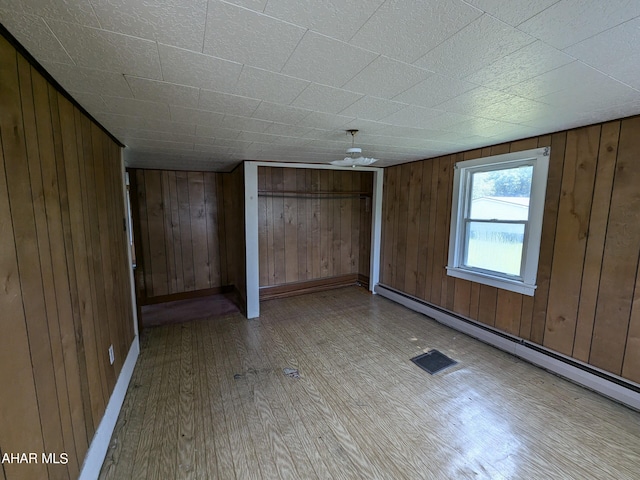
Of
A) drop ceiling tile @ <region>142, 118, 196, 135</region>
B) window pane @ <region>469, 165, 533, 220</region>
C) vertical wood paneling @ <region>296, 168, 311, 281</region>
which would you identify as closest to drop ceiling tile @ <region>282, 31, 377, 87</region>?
drop ceiling tile @ <region>142, 118, 196, 135</region>

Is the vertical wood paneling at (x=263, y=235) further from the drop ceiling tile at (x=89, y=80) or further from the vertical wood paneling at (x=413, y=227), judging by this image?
the drop ceiling tile at (x=89, y=80)

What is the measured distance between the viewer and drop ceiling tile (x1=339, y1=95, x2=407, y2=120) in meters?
1.65

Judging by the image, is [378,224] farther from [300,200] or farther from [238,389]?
[238,389]

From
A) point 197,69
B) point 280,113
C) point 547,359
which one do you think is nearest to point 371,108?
point 280,113

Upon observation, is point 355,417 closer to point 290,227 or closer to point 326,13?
point 326,13

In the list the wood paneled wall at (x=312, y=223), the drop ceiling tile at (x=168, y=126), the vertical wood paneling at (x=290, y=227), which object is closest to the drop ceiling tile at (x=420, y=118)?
the drop ceiling tile at (x=168, y=126)

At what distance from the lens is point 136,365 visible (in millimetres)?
2588

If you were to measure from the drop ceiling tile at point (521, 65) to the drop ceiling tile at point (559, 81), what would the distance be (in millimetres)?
55

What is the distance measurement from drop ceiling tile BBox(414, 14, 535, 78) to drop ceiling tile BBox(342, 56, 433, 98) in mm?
70

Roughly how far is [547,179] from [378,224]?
2401 millimetres

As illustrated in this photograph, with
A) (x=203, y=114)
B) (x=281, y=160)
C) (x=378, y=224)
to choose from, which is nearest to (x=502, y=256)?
(x=378, y=224)

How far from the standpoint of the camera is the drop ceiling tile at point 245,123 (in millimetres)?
1927

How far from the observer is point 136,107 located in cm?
169

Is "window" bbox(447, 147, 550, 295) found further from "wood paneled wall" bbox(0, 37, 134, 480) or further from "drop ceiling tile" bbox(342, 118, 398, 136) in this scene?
"wood paneled wall" bbox(0, 37, 134, 480)
